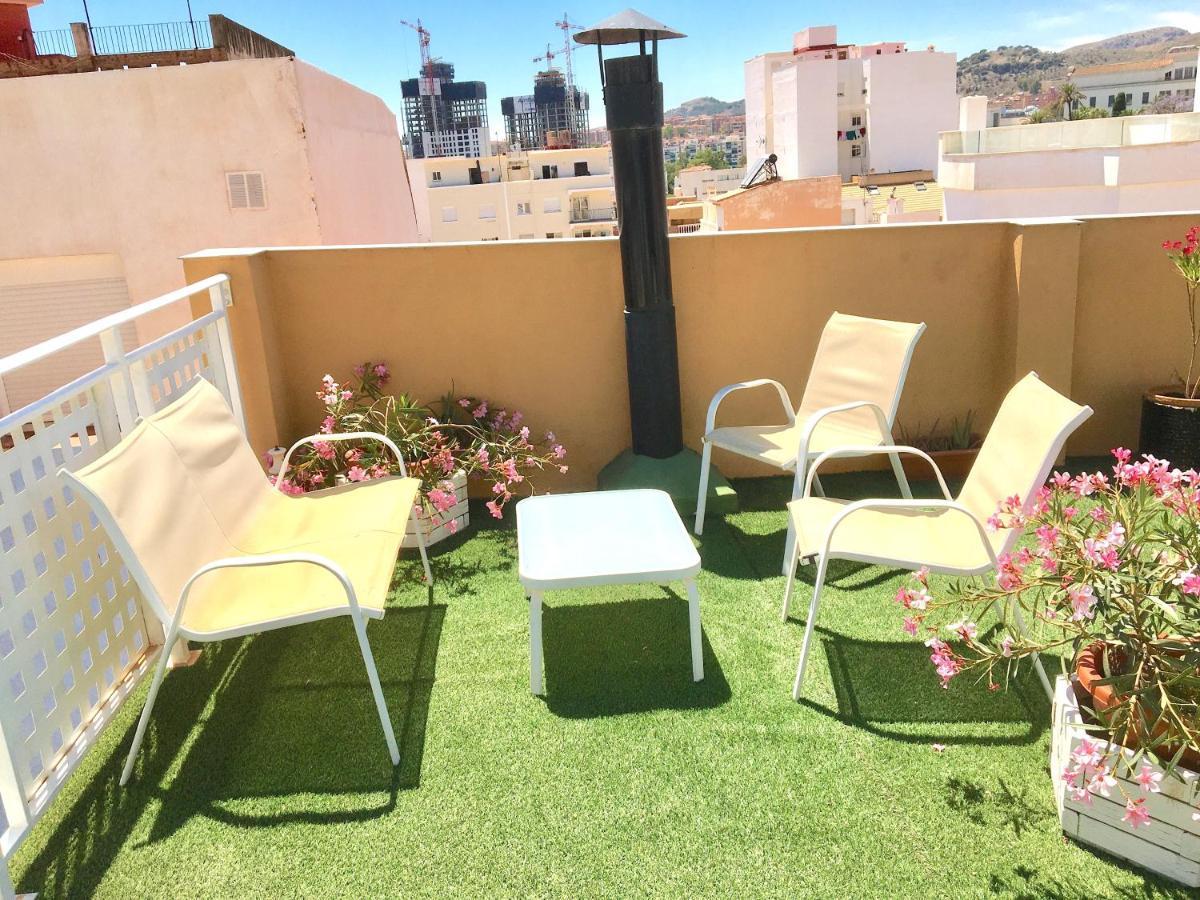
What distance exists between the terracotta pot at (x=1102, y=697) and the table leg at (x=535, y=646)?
153cm

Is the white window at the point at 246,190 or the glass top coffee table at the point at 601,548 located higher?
the white window at the point at 246,190

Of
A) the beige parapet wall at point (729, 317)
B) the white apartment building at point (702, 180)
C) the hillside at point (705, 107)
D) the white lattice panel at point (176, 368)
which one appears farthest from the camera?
the hillside at point (705, 107)

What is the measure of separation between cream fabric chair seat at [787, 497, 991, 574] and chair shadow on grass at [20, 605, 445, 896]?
1.41 meters

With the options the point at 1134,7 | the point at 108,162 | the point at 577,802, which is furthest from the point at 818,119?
the point at 1134,7

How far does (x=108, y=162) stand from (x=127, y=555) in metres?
10.5

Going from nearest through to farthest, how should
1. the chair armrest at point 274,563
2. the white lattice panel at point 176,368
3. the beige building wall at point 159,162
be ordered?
1. the chair armrest at point 274,563
2. the white lattice panel at point 176,368
3. the beige building wall at point 159,162

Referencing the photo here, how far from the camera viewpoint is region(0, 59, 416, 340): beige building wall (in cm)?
1097

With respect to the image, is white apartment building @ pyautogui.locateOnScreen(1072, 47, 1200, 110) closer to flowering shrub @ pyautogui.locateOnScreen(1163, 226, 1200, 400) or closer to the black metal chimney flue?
flowering shrub @ pyautogui.locateOnScreen(1163, 226, 1200, 400)

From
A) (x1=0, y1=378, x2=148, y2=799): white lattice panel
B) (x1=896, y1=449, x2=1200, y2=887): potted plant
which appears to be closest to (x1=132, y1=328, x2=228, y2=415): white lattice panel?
(x1=0, y1=378, x2=148, y2=799): white lattice panel

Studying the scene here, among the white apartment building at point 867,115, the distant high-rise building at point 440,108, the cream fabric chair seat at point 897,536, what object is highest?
the distant high-rise building at point 440,108

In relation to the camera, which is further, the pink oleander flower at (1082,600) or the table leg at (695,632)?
the table leg at (695,632)

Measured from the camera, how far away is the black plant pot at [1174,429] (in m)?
4.50

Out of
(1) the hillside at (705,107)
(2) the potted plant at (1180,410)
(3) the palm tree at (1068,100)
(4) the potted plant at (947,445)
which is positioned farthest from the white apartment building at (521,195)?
(1) the hillside at (705,107)

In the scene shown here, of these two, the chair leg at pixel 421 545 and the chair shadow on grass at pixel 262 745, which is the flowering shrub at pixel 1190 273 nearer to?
the chair leg at pixel 421 545
